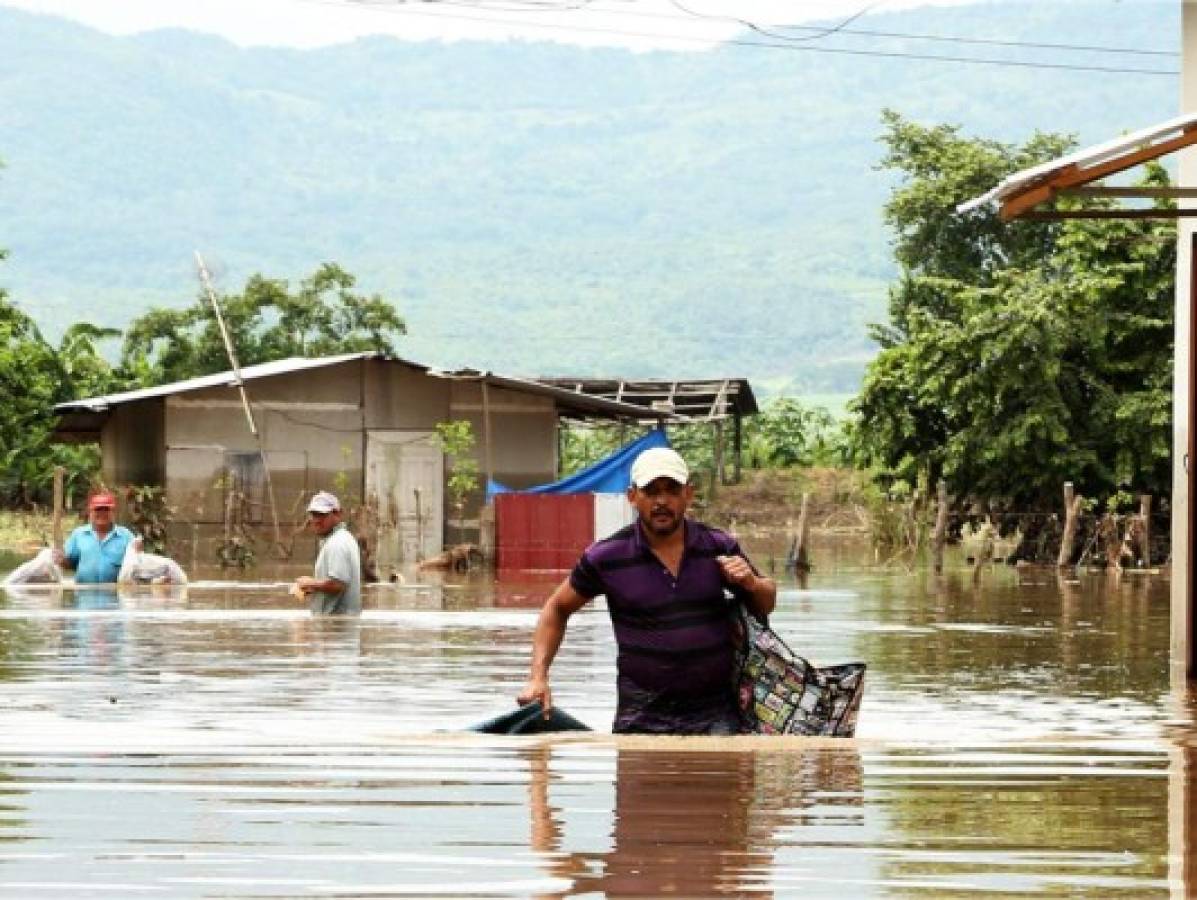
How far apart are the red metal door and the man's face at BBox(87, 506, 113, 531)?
16364 millimetres

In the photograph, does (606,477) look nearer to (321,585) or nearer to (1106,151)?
(321,585)

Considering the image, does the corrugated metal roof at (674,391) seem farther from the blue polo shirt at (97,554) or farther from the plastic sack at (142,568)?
the blue polo shirt at (97,554)

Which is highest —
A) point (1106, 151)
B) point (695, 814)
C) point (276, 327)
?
point (276, 327)

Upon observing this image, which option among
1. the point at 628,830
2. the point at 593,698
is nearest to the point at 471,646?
the point at 593,698

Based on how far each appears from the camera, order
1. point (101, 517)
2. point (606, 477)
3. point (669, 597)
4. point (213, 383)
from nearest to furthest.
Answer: point (669, 597), point (101, 517), point (606, 477), point (213, 383)

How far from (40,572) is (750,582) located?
1675 centimetres

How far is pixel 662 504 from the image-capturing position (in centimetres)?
911

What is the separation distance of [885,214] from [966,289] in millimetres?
16057

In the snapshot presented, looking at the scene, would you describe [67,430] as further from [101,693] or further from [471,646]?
[101,693]

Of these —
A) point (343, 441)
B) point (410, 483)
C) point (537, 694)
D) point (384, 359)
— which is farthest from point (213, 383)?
point (537, 694)

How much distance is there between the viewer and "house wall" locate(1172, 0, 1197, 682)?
50.0 feet

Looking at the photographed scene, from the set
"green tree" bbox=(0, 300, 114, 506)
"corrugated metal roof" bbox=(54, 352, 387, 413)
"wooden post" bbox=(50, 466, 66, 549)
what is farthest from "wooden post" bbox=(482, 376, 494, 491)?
"green tree" bbox=(0, 300, 114, 506)

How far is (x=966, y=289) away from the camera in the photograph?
132ft

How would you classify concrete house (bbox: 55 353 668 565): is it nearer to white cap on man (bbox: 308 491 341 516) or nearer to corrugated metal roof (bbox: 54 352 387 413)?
corrugated metal roof (bbox: 54 352 387 413)
